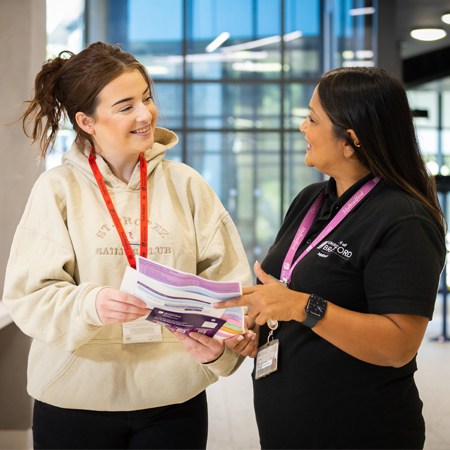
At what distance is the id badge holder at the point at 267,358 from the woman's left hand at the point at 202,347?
0.15 m

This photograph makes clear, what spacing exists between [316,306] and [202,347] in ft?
1.25

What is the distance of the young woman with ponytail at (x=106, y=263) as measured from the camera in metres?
1.45

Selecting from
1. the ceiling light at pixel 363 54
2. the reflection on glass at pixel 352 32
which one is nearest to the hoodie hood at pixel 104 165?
the reflection on glass at pixel 352 32

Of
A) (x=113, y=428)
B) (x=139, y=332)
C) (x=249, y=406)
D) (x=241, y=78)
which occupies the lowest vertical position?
(x=249, y=406)

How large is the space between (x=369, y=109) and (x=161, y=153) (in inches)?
27.4

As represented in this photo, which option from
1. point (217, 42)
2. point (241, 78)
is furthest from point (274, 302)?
point (217, 42)

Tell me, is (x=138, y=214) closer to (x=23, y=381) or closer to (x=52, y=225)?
(x=52, y=225)

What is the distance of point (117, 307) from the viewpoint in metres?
1.30

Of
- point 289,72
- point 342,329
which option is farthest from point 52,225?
point 289,72

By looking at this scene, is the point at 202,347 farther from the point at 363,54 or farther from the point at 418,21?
the point at 363,54

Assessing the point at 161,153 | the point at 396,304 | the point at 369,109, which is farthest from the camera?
the point at 161,153

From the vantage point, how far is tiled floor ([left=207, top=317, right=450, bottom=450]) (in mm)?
3615

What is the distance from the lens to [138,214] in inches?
61.7

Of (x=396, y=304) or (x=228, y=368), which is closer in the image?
(x=396, y=304)
